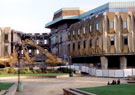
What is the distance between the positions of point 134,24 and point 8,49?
158ft

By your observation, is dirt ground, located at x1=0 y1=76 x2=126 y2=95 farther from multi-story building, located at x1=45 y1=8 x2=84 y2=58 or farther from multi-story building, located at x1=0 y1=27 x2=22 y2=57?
multi-story building, located at x1=0 y1=27 x2=22 y2=57

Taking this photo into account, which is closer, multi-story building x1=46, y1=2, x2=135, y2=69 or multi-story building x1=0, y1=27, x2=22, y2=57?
multi-story building x1=46, y1=2, x2=135, y2=69

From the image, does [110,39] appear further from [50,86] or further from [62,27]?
[50,86]

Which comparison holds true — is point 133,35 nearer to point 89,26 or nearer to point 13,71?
point 89,26

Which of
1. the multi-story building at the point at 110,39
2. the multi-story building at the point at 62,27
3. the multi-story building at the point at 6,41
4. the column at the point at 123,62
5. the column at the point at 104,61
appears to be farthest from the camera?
the multi-story building at the point at 62,27

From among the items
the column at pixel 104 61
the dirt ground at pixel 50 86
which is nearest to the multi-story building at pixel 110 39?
the column at pixel 104 61

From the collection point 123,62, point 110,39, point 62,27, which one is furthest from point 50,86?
point 62,27

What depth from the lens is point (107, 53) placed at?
64875 mm

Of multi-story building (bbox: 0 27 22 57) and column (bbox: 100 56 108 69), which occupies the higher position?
multi-story building (bbox: 0 27 22 57)

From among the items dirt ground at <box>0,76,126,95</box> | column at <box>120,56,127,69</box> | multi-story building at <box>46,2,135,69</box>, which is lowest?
dirt ground at <box>0,76,126,95</box>

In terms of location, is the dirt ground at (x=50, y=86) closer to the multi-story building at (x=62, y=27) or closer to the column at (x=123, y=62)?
the column at (x=123, y=62)

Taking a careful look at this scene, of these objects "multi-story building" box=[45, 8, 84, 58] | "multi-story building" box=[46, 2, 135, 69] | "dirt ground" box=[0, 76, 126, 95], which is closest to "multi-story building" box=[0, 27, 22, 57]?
"multi-story building" box=[45, 8, 84, 58]

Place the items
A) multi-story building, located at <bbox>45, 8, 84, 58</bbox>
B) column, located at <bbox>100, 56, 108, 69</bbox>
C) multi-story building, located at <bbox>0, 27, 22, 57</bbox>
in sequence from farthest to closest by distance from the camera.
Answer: multi-story building, located at <bbox>45, 8, 84, 58</bbox> → multi-story building, located at <bbox>0, 27, 22, 57</bbox> → column, located at <bbox>100, 56, 108, 69</bbox>

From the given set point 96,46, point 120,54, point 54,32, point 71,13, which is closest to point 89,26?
point 96,46
